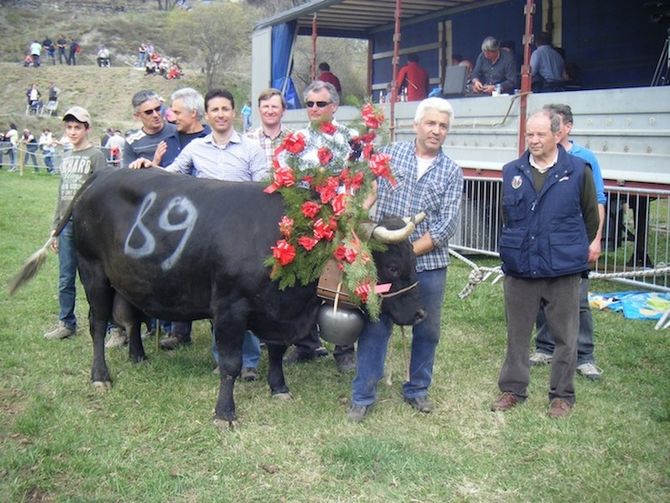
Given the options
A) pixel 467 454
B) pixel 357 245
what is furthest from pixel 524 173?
pixel 467 454

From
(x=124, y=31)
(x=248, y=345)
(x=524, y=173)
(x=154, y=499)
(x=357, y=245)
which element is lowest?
(x=154, y=499)

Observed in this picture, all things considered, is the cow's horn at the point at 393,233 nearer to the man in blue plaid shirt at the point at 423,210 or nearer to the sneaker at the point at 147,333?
the man in blue plaid shirt at the point at 423,210

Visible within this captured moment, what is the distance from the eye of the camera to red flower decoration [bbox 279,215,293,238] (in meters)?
4.19

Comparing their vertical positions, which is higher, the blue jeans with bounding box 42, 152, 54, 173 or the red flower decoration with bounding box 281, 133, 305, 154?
the blue jeans with bounding box 42, 152, 54, 173

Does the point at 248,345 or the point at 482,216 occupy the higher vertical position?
the point at 482,216

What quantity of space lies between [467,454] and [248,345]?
6.19ft

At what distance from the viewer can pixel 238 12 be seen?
2099 inches

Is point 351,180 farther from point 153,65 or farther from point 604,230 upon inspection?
point 153,65

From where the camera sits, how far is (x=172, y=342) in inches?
237

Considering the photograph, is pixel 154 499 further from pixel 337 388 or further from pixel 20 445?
pixel 337 388

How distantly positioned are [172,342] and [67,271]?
1.05 m

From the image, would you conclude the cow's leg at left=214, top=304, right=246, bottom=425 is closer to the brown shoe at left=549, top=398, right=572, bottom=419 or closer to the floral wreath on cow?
the floral wreath on cow

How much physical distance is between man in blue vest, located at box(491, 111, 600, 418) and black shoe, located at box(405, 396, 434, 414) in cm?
42

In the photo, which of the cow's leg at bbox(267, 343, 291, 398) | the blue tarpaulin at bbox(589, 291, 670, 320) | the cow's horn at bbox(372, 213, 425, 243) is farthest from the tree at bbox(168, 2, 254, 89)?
the cow's horn at bbox(372, 213, 425, 243)
